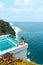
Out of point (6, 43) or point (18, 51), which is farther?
point (6, 43)

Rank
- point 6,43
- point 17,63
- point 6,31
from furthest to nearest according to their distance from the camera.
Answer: point 6,31, point 6,43, point 17,63

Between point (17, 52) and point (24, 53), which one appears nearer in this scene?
point (17, 52)

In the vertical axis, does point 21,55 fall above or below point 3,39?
below

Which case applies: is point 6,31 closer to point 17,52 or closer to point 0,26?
point 0,26

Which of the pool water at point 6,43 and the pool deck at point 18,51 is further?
the pool water at point 6,43

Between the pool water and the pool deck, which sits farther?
the pool water

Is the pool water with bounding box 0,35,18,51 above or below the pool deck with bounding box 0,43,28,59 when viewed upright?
above

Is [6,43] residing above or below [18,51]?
above

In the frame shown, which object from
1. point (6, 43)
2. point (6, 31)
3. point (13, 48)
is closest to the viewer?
point (13, 48)

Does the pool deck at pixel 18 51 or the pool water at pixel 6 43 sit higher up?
the pool water at pixel 6 43

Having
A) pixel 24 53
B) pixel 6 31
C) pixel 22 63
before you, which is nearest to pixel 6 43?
pixel 24 53
